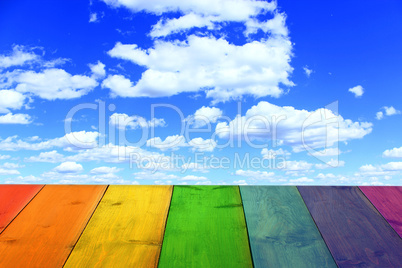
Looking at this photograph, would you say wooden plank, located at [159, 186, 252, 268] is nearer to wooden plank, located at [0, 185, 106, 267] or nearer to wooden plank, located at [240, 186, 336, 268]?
wooden plank, located at [240, 186, 336, 268]

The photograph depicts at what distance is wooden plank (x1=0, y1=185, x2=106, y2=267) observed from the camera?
1.50 metres

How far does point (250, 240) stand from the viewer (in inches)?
62.4

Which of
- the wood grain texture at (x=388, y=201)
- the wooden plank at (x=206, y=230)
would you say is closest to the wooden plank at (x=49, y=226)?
the wooden plank at (x=206, y=230)

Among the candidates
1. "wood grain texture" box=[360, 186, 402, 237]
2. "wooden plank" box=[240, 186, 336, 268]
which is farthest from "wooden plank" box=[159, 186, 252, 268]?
"wood grain texture" box=[360, 186, 402, 237]

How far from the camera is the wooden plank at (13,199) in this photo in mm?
1798

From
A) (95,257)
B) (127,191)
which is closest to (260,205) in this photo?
(127,191)

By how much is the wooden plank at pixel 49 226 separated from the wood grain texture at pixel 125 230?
0.05 m

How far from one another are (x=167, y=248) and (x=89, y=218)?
45 centimetres

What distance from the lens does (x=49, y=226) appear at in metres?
1.70

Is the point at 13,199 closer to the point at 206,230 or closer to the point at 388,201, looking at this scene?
the point at 206,230

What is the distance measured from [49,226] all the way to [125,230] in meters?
0.36

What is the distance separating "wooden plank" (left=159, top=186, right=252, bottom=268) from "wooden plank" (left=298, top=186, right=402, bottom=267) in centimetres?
38

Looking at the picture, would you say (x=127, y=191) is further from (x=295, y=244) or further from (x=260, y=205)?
(x=295, y=244)

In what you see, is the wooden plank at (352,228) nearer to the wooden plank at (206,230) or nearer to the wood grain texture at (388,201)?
the wood grain texture at (388,201)
